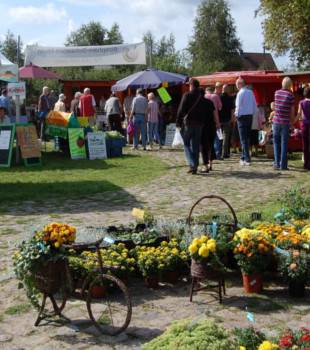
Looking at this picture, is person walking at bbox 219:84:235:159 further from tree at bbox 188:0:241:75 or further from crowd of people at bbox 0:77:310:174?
tree at bbox 188:0:241:75

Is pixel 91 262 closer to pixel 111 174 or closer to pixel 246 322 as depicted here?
pixel 246 322

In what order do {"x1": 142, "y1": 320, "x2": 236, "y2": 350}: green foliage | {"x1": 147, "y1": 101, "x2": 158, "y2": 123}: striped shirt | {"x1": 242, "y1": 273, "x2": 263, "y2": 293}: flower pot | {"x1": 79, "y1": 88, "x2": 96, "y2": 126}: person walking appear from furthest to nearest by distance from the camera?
{"x1": 79, "y1": 88, "x2": 96, "y2": 126}: person walking
{"x1": 147, "y1": 101, "x2": 158, "y2": 123}: striped shirt
{"x1": 242, "y1": 273, "x2": 263, "y2": 293}: flower pot
{"x1": 142, "y1": 320, "x2": 236, "y2": 350}: green foliage

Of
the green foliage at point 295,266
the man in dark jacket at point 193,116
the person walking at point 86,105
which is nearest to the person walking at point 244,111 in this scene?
the man in dark jacket at point 193,116

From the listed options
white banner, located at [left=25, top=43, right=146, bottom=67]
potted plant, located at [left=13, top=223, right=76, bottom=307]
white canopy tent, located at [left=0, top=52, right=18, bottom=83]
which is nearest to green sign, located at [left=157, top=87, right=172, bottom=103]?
white banner, located at [left=25, top=43, right=146, bottom=67]

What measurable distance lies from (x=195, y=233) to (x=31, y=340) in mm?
2043

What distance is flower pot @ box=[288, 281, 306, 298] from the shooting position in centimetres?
507

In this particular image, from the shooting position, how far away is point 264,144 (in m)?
16.1

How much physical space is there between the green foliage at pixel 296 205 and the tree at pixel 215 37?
64501 millimetres

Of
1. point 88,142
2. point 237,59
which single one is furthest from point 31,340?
point 237,59

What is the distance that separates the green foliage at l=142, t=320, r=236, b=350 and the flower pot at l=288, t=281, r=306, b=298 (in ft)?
6.40

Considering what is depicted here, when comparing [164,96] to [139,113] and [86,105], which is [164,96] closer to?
[139,113]

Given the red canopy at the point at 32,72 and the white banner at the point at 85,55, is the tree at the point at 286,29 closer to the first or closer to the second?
the white banner at the point at 85,55

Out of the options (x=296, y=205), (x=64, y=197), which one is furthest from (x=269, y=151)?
(x=296, y=205)

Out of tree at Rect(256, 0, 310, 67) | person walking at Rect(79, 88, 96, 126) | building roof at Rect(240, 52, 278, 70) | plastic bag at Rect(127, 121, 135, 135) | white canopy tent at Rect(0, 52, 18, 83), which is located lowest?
plastic bag at Rect(127, 121, 135, 135)
